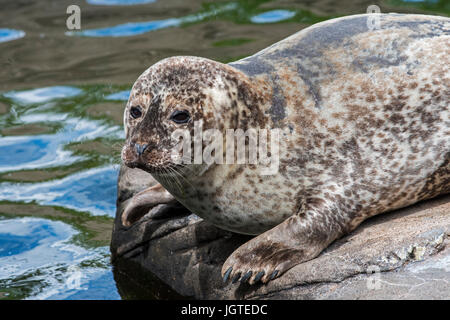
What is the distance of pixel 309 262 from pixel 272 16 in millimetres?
7661

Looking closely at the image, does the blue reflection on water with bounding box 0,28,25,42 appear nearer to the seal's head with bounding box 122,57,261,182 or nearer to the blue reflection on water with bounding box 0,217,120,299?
the blue reflection on water with bounding box 0,217,120,299

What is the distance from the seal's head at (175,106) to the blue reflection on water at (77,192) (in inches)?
98.9

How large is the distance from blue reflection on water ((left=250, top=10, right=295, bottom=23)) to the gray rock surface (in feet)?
19.6

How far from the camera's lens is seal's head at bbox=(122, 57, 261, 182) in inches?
173

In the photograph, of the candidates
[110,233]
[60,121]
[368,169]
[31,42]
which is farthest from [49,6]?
[368,169]

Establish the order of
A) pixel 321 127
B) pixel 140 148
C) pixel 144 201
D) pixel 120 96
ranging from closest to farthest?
pixel 140 148
pixel 321 127
pixel 144 201
pixel 120 96

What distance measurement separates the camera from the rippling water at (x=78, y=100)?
6.11 m

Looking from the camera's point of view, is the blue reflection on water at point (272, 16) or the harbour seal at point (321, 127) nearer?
the harbour seal at point (321, 127)

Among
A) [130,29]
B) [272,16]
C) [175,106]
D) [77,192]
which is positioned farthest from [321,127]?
[130,29]

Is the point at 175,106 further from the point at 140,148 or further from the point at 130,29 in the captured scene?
the point at 130,29

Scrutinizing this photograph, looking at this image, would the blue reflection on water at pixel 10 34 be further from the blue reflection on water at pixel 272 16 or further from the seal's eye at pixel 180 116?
the seal's eye at pixel 180 116

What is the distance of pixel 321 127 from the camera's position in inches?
189

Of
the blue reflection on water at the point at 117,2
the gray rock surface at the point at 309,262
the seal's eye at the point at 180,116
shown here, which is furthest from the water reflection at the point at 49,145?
the blue reflection on water at the point at 117,2

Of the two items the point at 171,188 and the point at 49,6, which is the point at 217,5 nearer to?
the point at 49,6
